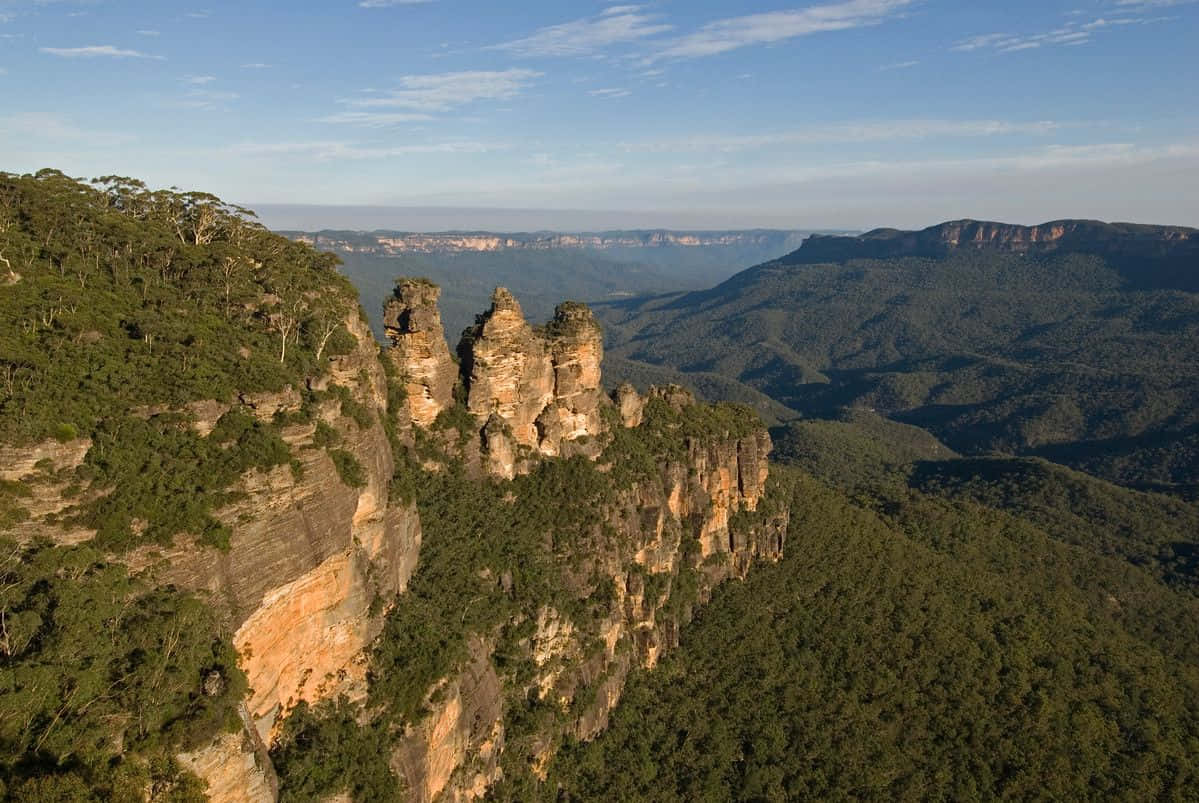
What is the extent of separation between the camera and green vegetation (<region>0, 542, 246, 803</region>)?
56.9ft

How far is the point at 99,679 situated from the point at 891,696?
46160 mm

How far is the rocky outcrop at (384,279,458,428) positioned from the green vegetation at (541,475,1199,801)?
72.5 feet

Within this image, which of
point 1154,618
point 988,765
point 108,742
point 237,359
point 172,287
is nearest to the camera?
point 108,742

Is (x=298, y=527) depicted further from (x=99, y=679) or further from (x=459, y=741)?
(x=459, y=741)

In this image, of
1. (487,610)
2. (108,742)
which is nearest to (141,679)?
(108,742)

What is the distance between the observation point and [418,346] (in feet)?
143

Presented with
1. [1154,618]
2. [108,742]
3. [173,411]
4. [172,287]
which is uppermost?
[172,287]

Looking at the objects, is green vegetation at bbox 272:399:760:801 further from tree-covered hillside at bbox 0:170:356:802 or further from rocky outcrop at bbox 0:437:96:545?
rocky outcrop at bbox 0:437:96:545

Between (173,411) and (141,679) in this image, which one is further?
(173,411)

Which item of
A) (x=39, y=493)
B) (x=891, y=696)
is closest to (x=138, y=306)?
(x=39, y=493)

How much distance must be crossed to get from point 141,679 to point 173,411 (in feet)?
31.4

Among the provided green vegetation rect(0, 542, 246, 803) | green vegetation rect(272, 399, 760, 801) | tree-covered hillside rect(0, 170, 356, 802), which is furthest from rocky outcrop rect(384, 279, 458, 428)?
green vegetation rect(0, 542, 246, 803)

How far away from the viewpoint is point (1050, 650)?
55.5m

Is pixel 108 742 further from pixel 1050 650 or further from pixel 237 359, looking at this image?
pixel 1050 650
